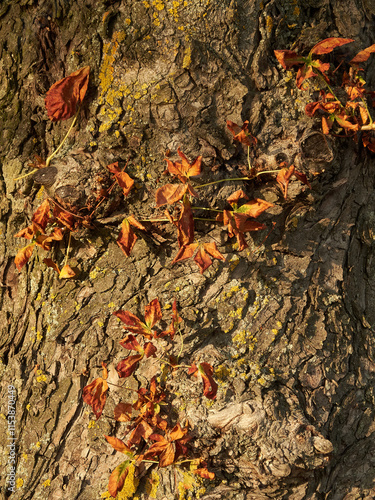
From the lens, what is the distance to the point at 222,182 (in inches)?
58.1

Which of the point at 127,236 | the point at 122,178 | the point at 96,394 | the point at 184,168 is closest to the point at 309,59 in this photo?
the point at 184,168

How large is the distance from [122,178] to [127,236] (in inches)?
8.0

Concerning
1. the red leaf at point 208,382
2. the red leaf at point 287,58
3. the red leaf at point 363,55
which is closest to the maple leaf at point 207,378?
the red leaf at point 208,382

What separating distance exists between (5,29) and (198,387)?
1560 mm

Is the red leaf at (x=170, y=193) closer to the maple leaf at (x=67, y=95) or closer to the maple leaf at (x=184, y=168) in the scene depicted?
the maple leaf at (x=184, y=168)

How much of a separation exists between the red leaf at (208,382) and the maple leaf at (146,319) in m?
0.21

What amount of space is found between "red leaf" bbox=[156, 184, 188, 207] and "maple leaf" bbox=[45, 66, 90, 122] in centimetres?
47

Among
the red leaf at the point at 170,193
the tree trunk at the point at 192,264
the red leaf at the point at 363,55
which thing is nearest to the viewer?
the red leaf at the point at 170,193

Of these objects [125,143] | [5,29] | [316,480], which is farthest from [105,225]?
[316,480]

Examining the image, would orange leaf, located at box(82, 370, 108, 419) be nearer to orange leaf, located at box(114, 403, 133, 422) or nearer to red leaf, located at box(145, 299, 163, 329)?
orange leaf, located at box(114, 403, 133, 422)

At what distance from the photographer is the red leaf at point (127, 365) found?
1.40 metres

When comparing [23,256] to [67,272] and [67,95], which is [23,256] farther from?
[67,95]

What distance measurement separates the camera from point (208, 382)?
1335 millimetres

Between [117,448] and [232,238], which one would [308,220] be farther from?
[117,448]
